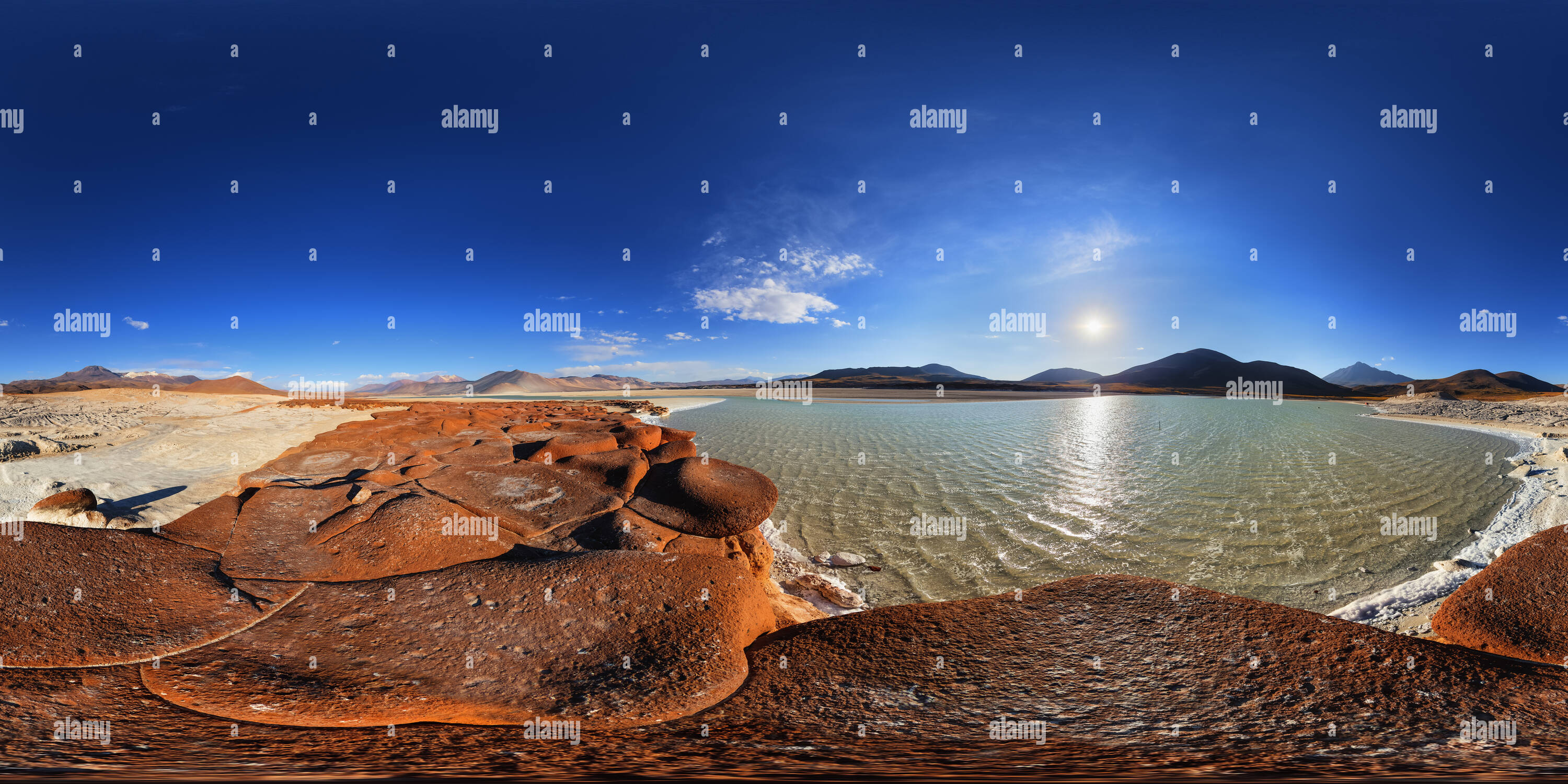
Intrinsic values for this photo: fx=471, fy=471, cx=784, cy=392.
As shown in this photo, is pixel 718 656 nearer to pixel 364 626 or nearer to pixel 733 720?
pixel 733 720

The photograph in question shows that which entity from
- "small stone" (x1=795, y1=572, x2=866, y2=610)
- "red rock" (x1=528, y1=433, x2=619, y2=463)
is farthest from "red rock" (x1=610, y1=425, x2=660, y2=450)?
"small stone" (x1=795, y1=572, x2=866, y2=610)

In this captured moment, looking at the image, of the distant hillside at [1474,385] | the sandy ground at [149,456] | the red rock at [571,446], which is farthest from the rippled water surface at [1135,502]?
the distant hillside at [1474,385]

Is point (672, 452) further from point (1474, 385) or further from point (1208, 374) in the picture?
point (1208, 374)

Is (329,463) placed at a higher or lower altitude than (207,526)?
higher

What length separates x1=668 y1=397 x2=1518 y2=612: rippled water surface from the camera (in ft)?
22.7

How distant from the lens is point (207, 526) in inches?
217

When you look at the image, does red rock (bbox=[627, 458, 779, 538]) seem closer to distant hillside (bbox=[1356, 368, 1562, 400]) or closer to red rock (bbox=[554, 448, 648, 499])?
red rock (bbox=[554, 448, 648, 499])

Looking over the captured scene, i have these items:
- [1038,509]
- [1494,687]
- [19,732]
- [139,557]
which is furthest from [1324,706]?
[139,557]

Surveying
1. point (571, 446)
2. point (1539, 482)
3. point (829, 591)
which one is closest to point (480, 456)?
point (571, 446)

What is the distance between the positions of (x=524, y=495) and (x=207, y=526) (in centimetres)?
324

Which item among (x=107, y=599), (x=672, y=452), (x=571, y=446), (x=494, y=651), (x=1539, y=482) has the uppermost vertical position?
(x=571, y=446)

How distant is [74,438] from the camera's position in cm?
923

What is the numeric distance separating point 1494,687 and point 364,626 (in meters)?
8.12

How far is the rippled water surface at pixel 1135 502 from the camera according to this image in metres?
6.92
